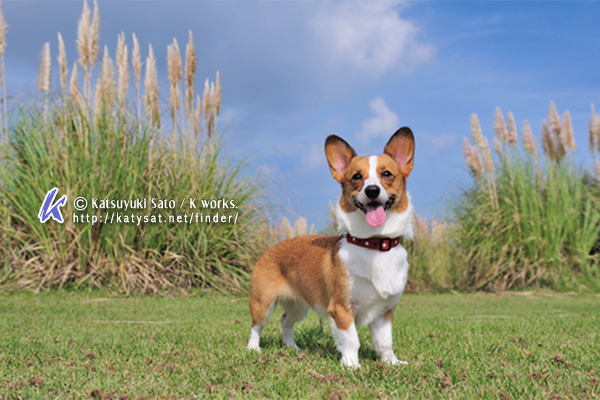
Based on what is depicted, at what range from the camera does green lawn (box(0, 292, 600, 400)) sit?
88.2 inches

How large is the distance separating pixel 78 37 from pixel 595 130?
8.44 meters

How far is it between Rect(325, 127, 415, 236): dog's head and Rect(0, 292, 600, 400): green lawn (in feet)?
2.35

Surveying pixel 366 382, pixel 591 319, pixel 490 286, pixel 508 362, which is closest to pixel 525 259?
pixel 490 286

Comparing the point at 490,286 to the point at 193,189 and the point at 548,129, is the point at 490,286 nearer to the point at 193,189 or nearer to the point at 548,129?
the point at 548,129

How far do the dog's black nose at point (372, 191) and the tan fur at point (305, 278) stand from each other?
0.41 meters

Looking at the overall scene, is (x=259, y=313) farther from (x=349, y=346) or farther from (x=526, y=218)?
(x=526, y=218)

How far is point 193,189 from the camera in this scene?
275 inches

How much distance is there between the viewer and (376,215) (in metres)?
2.55

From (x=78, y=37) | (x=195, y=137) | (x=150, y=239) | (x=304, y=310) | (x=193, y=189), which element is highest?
(x=78, y=37)

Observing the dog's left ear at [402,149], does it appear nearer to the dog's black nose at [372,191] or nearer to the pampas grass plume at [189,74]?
the dog's black nose at [372,191]

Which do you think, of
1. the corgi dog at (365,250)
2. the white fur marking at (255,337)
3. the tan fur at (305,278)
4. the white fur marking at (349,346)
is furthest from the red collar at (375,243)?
the white fur marking at (255,337)

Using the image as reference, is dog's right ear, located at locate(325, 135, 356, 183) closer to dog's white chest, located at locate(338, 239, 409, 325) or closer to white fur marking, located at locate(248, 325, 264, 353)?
dog's white chest, located at locate(338, 239, 409, 325)

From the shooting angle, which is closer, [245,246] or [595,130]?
[245,246]

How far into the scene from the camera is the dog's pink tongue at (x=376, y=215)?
2.52 m
